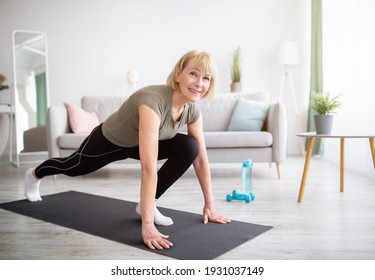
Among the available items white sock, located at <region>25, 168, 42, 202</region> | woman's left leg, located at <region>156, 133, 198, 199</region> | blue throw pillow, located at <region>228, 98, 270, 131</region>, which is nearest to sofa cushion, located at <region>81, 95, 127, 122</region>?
blue throw pillow, located at <region>228, 98, 270, 131</region>

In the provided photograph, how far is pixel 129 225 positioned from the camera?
1644 millimetres

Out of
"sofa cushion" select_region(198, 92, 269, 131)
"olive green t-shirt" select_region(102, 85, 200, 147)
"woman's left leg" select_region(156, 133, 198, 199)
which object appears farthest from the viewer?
"sofa cushion" select_region(198, 92, 269, 131)

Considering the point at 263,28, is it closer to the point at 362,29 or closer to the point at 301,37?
the point at 301,37

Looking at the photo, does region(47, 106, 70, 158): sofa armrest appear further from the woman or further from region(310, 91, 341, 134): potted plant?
region(310, 91, 341, 134): potted plant

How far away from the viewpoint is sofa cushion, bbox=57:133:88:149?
2.96 meters

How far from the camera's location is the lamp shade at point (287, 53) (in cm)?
439

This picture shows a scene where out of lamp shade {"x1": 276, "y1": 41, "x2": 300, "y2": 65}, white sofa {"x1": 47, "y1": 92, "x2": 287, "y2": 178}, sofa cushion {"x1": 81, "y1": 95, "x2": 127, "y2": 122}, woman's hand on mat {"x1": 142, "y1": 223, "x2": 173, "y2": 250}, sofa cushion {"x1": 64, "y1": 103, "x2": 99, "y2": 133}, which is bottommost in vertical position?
woman's hand on mat {"x1": 142, "y1": 223, "x2": 173, "y2": 250}

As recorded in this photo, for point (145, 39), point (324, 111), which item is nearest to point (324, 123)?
point (324, 111)

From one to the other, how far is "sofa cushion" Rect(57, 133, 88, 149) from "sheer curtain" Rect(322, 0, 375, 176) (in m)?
2.20

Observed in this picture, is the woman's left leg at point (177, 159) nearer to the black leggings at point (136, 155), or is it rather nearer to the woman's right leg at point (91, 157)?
the black leggings at point (136, 155)

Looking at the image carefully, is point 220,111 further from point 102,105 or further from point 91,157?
point 91,157

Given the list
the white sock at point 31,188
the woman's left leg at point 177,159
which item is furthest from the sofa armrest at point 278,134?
the white sock at point 31,188

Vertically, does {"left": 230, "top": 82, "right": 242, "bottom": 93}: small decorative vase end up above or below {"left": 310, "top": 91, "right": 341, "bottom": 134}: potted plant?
above

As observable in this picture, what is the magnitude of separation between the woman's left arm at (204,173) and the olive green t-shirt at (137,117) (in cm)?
7
